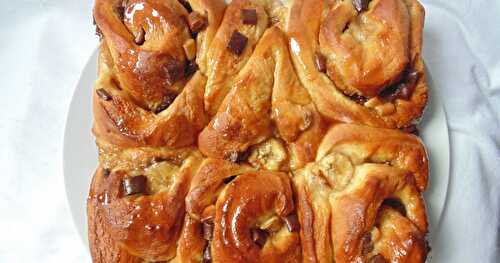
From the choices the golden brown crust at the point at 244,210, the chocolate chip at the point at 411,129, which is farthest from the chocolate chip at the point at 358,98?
the golden brown crust at the point at 244,210

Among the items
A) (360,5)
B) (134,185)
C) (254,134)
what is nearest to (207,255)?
(134,185)

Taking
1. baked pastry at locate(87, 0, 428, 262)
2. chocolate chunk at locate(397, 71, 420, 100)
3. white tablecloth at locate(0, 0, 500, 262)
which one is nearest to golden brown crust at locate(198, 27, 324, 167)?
baked pastry at locate(87, 0, 428, 262)

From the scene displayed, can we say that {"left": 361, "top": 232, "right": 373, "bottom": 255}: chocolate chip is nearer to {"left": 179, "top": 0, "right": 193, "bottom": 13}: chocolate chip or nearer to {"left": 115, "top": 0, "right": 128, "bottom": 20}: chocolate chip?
{"left": 179, "top": 0, "right": 193, "bottom": 13}: chocolate chip

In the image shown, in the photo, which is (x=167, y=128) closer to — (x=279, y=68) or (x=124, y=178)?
(x=124, y=178)

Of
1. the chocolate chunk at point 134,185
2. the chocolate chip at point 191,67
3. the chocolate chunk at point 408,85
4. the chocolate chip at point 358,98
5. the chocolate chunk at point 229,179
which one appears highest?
the chocolate chip at point 191,67

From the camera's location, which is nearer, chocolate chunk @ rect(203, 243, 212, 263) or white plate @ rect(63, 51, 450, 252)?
chocolate chunk @ rect(203, 243, 212, 263)

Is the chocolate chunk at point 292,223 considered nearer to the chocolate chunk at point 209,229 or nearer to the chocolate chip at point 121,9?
the chocolate chunk at point 209,229

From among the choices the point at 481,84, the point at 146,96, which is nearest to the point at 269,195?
the point at 146,96
